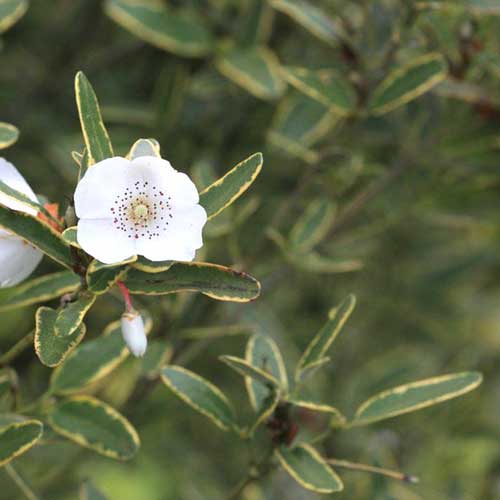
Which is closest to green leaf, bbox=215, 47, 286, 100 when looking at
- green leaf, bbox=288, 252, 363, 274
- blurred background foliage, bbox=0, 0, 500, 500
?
blurred background foliage, bbox=0, 0, 500, 500

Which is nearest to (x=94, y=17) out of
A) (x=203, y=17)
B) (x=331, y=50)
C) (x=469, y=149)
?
(x=203, y=17)

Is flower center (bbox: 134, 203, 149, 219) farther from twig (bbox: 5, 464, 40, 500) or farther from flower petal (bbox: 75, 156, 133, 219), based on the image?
twig (bbox: 5, 464, 40, 500)

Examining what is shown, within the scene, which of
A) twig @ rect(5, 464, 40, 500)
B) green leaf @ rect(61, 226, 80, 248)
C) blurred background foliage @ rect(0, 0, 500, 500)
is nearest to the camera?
green leaf @ rect(61, 226, 80, 248)

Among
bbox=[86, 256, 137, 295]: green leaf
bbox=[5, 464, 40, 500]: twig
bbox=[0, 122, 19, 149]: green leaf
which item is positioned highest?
bbox=[0, 122, 19, 149]: green leaf

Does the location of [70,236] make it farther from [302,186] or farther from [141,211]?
[302,186]

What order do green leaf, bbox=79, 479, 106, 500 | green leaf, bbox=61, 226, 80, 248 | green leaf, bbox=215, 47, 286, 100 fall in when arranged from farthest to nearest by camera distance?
green leaf, bbox=215, 47, 286, 100 < green leaf, bbox=79, 479, 106, 500 < green leaf, bbox=61, 226, 80, 248

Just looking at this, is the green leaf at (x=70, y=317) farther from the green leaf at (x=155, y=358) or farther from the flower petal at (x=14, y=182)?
the green leaf at (x=155, y=358)
